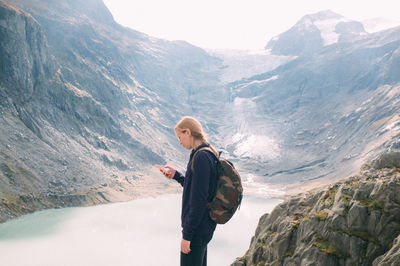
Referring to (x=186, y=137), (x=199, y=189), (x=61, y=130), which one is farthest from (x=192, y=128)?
(x=61, y=130)

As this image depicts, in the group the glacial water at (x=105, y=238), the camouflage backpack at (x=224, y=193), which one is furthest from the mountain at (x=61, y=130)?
the camouflage backpack at (x=224, y=193)

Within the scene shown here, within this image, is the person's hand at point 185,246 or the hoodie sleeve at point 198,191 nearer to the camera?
the hoodie sleeve at point 198,191

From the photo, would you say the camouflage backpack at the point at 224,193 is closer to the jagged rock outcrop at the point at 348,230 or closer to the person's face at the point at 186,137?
the person's face at the point at 186,137

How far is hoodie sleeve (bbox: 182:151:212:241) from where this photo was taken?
6602 mm

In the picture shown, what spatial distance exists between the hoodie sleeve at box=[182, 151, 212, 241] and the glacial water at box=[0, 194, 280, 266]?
41.5 meters

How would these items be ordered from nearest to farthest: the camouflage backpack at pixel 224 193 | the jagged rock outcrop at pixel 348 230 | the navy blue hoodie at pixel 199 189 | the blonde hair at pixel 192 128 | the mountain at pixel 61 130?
the navy blue hoodie at pixel 199 189, the camouflage backpack at pixel 224 193, the blonde hair at pixel 192 128, the jagged rock outcrop at pixel 348 230, the mountain at pixel 61 130

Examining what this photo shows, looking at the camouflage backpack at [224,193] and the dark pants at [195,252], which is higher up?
the camouflage backpack at [224,193]

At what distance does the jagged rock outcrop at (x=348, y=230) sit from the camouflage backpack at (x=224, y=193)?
13.0 ft

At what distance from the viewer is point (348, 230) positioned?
33.7 feet

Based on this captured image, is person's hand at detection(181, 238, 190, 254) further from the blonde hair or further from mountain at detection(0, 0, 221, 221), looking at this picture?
mountain at detection(0, 0, 221, 221)

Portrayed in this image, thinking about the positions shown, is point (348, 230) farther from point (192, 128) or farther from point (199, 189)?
point (192, 128)

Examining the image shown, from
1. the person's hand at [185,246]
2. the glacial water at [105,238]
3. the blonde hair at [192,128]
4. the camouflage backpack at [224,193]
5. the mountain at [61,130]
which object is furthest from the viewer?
the mountain at [61,130]

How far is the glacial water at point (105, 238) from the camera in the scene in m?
Answer: 46.3

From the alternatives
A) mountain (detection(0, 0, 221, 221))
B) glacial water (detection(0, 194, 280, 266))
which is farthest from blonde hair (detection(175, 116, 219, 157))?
mountain (detection(0, 0, 221, 221))
